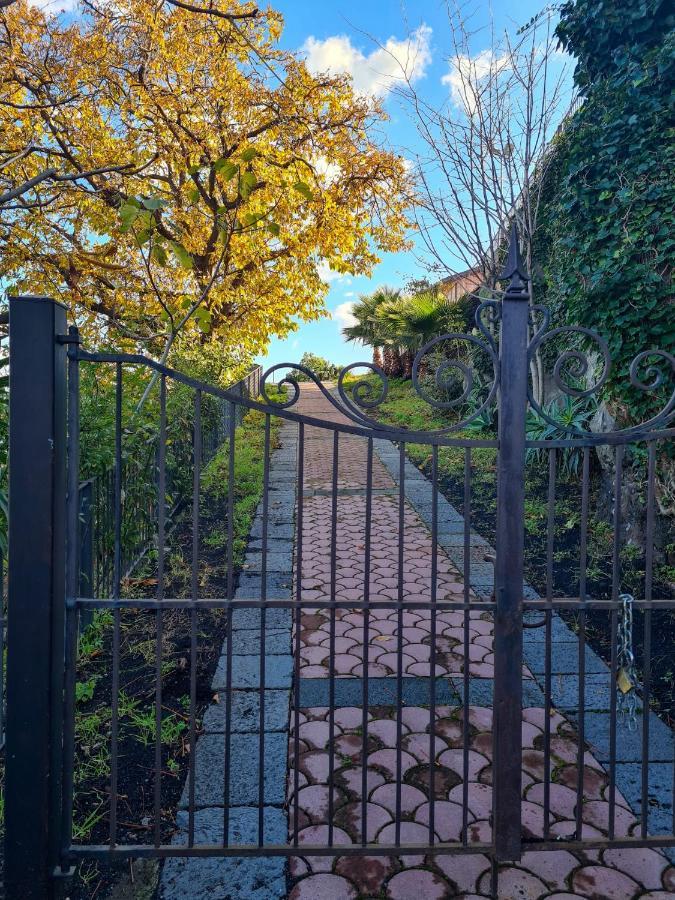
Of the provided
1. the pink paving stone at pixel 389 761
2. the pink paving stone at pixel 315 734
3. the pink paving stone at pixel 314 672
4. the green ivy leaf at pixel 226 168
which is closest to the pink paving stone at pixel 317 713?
the pink paving stone at pixel 315 734

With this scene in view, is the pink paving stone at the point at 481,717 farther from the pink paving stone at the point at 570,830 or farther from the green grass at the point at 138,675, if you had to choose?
the green grass at the point at 138,675

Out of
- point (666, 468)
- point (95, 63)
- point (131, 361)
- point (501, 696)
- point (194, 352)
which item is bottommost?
point (501, 696)

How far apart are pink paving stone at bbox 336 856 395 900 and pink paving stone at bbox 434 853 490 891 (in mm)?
179

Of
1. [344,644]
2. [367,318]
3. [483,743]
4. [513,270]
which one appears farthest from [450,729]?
[367,318]

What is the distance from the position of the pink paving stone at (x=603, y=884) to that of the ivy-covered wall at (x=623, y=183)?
3.48 m

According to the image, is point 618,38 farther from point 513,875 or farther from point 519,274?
point 513,875

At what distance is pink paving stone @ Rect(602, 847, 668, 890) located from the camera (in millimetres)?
2107

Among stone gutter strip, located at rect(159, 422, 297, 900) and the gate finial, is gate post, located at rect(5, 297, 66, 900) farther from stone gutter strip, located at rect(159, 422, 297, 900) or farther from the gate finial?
the gate finial

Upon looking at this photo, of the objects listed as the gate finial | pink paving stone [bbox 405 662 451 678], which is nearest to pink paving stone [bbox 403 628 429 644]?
pink paving stone [bbox 405 662 451 678]

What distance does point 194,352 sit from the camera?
371 inches

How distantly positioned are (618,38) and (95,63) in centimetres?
675

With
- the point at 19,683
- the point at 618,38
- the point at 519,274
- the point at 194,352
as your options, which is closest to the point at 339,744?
the point at 19,683

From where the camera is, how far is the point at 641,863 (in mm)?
2191

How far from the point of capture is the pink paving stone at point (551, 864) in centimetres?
212
